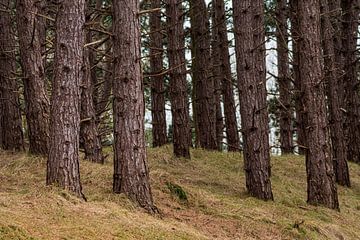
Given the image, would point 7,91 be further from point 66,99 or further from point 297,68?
point 297,68

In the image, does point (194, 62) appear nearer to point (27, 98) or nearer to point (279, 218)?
point (27, 98)

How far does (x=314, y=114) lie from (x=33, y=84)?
19.1 feet

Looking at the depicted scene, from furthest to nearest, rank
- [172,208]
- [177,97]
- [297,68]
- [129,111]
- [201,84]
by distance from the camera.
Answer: [201,84] < [297,68] < [177,97] < [172,208] < [129,111]

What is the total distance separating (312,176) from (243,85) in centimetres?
243

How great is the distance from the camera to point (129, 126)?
794cm

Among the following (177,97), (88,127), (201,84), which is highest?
(201,84)

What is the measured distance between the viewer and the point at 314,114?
36.3 feet

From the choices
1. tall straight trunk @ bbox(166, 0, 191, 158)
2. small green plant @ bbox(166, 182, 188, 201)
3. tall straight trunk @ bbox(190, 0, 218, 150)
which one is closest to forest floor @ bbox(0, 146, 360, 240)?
small green plant @ bbox(166, 182, 188, 201)

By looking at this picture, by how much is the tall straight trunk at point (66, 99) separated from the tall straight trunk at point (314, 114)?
217 inches

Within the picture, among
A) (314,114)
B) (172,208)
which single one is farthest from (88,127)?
(314,114)

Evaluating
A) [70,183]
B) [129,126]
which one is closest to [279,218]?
[129,126]

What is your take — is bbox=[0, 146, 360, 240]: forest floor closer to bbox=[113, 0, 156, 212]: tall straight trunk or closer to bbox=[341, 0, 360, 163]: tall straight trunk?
bbox=[113, 0, 156, 212]: tall straight trunk

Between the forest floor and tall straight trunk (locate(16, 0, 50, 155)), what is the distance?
0.52 metres

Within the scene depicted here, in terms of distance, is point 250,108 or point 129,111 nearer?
point 129,111
